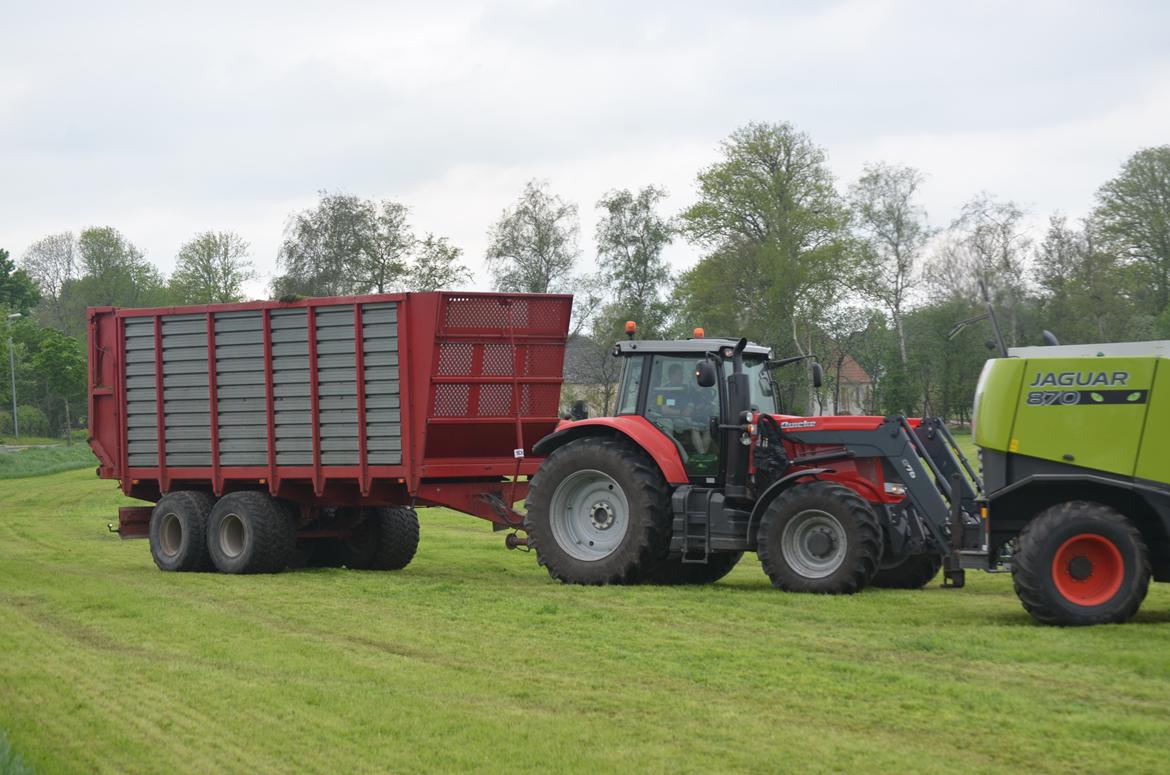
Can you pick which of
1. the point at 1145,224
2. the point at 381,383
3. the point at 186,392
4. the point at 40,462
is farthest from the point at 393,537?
the point at 1145,224

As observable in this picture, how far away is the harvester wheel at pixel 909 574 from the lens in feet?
41.8

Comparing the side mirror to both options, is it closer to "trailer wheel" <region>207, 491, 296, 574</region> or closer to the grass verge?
"trailer wheel" <region>207, 491, 296, 574</region>

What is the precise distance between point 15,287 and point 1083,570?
85343mm

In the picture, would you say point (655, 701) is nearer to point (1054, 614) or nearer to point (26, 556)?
point (1054, 614)

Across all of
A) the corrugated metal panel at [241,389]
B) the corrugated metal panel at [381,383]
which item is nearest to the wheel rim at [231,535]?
the corrugated metal panel at [241,389]

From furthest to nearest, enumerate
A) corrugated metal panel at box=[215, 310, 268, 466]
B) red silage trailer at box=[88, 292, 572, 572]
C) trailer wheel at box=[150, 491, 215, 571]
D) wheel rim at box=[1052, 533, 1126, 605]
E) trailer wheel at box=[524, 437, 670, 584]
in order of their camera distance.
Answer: trailer wheel at box=[150, 491, 215, 571], corrugated metal panel at box=[215, 310, 268, 466], red silage trailer at box=[88, 292, 572, 572], trailer wheel at box=[524, 437, 670, 584], wheel rim at box=[1052, 533, 1126, 605]

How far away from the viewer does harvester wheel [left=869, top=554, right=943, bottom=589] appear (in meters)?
12.7

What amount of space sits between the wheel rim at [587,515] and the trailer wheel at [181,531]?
4.50m

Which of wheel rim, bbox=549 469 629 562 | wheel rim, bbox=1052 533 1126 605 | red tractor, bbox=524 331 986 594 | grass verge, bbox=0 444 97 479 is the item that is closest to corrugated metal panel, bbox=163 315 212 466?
red tractor, bbox=524 331 986 594

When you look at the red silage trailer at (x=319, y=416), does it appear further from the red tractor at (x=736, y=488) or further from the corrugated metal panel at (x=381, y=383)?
the red tractor at (x=736, y=488)

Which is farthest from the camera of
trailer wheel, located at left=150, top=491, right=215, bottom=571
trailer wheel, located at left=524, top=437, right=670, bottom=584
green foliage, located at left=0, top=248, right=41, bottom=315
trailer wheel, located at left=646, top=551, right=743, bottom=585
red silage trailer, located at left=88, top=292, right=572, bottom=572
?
green foliage, located at left=0, top=248, right=41, bottom=315

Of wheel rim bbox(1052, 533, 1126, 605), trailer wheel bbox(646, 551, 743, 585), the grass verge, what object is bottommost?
the grass verge

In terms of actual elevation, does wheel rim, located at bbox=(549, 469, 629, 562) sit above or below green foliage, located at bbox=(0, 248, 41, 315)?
below

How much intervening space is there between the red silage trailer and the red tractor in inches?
37.5
